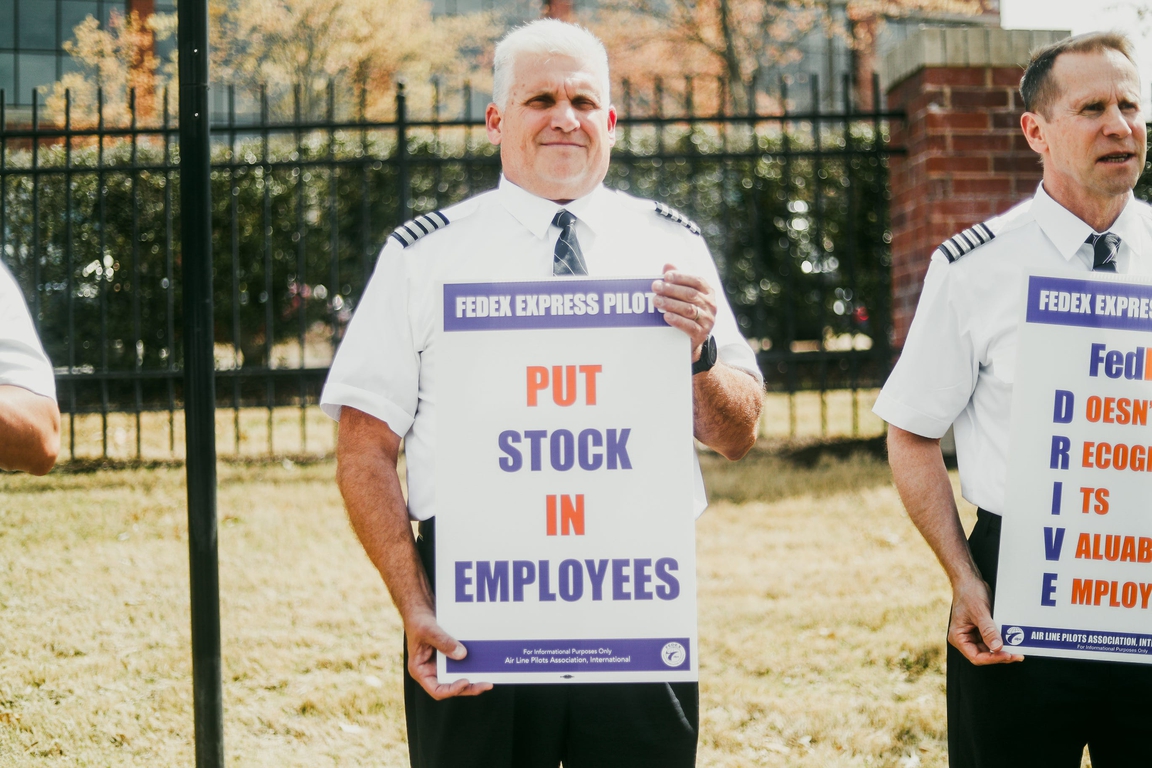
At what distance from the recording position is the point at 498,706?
1.76 meters

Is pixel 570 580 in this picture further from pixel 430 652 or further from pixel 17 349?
pixel 17 349

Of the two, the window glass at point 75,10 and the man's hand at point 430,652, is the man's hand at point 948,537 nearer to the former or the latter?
the man's hand at point 430,652

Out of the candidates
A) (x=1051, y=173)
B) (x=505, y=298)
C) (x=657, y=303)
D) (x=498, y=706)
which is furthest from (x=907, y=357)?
(x=498, y=706)

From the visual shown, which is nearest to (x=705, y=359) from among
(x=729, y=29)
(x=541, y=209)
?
(x=541, y=209)

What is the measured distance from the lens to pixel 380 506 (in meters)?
1.74

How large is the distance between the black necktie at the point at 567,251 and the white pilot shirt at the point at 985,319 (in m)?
0.71

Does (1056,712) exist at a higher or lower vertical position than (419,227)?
lower

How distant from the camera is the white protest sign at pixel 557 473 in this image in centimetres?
165

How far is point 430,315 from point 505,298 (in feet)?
0.60

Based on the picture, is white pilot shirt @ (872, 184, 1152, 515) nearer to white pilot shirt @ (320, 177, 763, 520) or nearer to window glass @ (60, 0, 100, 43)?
white pilot shirt @ (320, 177, 763, 520)

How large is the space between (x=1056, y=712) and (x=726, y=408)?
0.84 metres

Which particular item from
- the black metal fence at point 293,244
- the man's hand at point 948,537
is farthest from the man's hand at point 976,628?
the black metal fence at point 293,244

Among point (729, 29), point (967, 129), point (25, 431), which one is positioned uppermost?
point (729, 29)

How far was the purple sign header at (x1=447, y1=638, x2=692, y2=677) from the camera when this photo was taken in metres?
1.63
